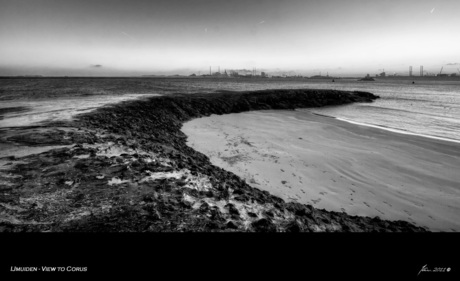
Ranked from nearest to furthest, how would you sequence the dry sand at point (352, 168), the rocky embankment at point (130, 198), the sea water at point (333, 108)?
the rocky embankment at point (130, 198) → the dry sand at point (352, 168) → the sea water at point (333, 108)

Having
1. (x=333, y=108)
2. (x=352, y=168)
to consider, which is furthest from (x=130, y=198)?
(x=333, y=108)

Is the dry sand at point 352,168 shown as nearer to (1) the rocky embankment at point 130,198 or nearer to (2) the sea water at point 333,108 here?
(1) the rocky embankment at point 130,198

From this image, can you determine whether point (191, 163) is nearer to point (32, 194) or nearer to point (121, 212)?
point (121, 212)

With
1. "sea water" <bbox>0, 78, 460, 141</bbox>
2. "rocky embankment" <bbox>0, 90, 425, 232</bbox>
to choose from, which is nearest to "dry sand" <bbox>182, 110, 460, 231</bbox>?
"rocky embankment" <bbox>0, 90, 425, 232</bbox>

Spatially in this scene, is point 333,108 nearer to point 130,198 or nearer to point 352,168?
point 352,168

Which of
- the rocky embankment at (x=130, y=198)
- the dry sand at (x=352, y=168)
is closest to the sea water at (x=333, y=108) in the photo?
the dry sand at (x=352, y=168)

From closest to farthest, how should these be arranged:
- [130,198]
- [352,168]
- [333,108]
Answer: [130,198], [352,168], [333,108]

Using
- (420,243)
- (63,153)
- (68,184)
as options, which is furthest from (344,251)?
(63,153)

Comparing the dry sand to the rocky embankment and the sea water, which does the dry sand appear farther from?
the sea water

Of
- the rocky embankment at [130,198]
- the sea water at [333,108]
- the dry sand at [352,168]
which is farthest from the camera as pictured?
the sea water at [333,108]
